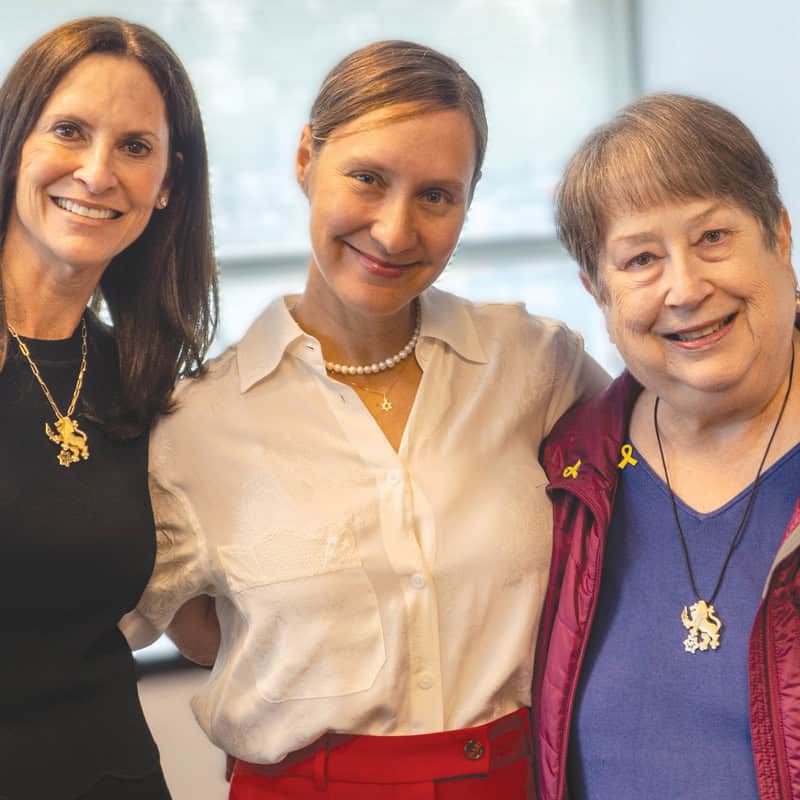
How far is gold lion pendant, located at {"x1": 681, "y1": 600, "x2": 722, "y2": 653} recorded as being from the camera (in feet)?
5.14

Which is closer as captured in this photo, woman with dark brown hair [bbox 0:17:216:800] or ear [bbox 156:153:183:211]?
woman with dark brown hair [bbox 0:17:216:800]

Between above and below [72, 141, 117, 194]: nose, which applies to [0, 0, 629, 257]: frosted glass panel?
above

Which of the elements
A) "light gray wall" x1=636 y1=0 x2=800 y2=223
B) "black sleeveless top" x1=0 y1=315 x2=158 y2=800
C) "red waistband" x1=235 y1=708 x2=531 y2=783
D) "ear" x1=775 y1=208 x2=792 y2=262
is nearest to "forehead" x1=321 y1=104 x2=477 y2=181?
"ear" x1=775 y1=208 x2=792 y2=262

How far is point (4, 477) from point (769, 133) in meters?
2.49

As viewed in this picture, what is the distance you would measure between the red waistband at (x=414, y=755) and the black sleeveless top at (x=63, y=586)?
1.10 feet

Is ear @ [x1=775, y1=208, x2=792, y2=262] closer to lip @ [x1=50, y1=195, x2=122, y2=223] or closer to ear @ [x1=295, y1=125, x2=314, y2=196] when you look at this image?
ear @ [x1=295, y1=125, x2=314, y2=196]

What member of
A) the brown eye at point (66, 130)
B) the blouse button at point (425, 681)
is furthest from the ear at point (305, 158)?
the blouse button at point (425, 681)

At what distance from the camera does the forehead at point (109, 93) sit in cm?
182

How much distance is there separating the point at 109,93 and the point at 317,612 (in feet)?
2.84

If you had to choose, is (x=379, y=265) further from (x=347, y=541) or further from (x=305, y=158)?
(x=347, y=541)

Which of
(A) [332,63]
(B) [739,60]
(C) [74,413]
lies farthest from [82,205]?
(B) [739,60]

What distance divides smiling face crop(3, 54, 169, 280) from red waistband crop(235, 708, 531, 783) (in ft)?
2.82

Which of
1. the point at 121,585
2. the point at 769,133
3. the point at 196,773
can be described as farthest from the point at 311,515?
the point at 769,133

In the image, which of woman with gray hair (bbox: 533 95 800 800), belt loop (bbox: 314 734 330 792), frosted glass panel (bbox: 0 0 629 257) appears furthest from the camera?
frosted glass panel (bbox: 0 0 629 257)
